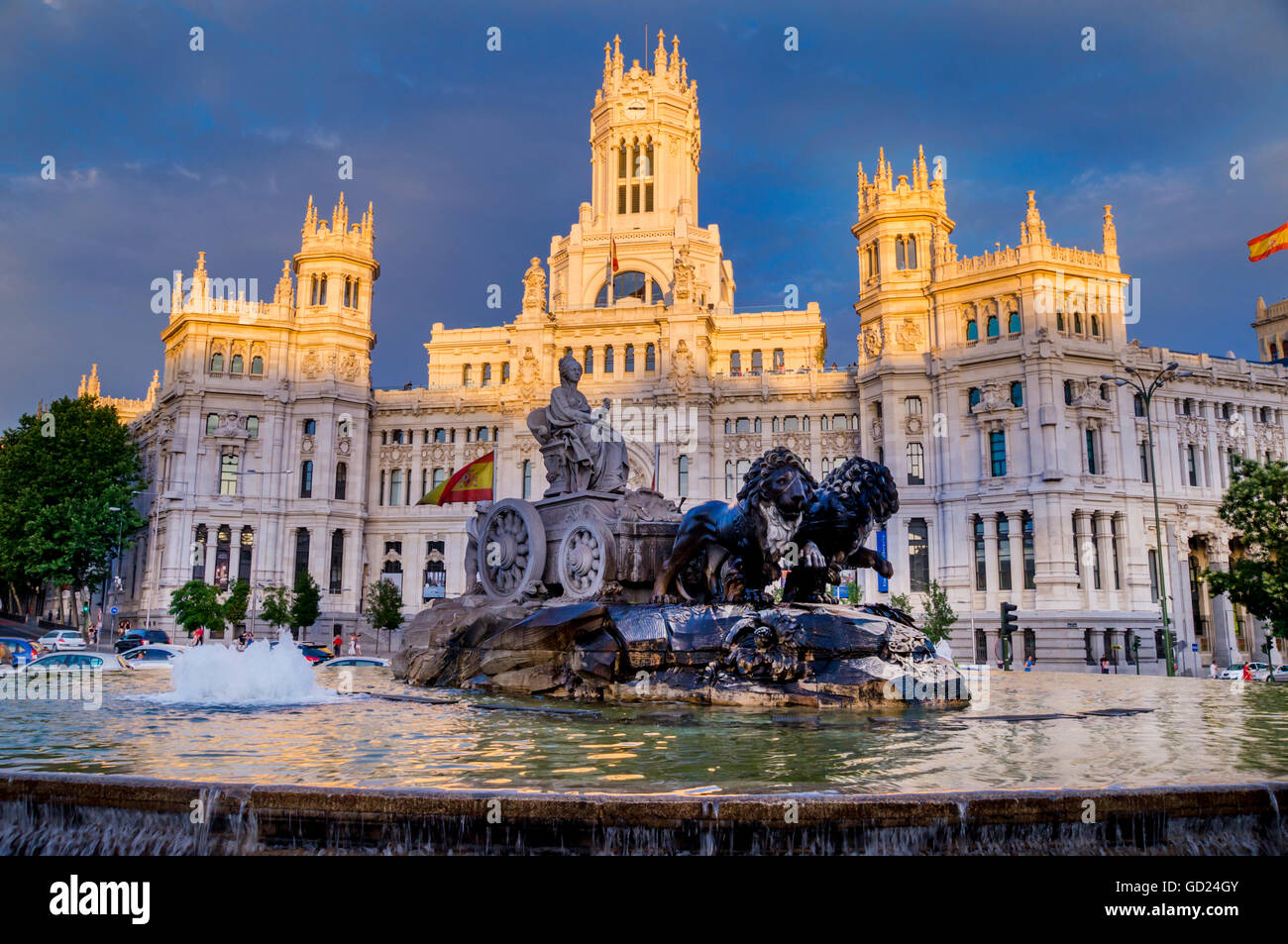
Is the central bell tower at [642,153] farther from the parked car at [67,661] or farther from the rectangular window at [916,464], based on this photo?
the parked car at [67,661]

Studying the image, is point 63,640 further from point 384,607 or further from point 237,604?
point 384,607

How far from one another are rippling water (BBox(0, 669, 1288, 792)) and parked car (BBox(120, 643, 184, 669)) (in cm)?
1565

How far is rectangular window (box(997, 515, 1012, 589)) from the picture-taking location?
53438mm

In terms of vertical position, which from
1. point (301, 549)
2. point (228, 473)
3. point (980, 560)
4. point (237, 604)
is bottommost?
point (237, 604)

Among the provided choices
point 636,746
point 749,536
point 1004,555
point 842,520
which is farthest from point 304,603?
point 636,746

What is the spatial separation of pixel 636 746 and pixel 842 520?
16.1 ft

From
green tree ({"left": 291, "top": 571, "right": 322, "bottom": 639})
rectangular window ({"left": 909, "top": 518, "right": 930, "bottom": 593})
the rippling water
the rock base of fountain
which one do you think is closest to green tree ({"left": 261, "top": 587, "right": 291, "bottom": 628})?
green tree ({"left": 291, "top": 571, "right": 322, "bottom": 639})

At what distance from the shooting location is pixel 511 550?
16719mm

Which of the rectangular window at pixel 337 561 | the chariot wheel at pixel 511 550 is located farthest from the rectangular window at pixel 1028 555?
the rectangular window at pixel 337 561

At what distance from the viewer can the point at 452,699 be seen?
11.8 metres

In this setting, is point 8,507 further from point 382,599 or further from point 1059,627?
point 1059,627

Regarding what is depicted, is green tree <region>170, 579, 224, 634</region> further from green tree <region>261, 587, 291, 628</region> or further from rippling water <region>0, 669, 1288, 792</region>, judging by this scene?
rippling water <region>0, 669, 1288, 792</region>

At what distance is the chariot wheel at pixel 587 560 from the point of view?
14.8m
